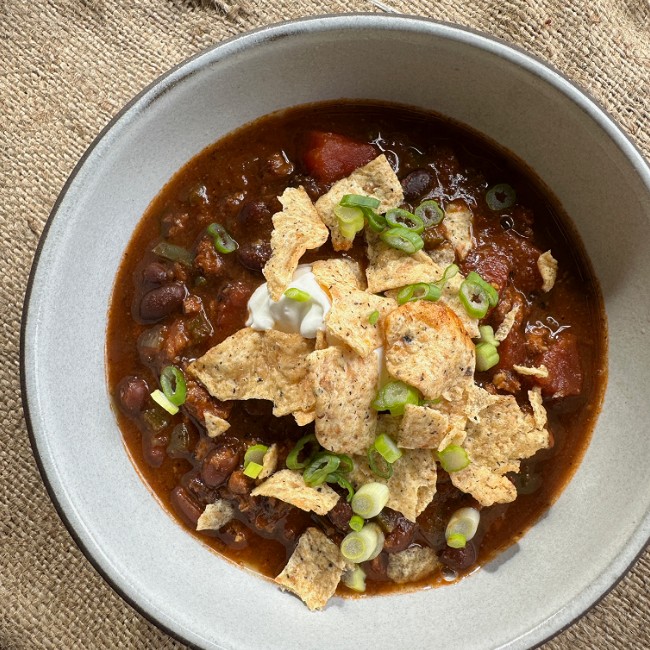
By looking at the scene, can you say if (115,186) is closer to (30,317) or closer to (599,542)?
(30,317)

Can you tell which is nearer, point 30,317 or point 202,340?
point 30,317

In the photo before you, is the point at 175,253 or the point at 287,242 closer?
the point at 287,242

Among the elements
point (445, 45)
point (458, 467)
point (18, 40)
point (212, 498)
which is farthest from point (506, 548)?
point (18, 40)

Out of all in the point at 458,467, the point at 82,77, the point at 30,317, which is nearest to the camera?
the point at 30,317

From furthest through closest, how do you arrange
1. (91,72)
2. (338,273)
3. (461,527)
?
(91,72) < (461,527) < (338,273)

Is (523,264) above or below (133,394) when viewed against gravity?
above

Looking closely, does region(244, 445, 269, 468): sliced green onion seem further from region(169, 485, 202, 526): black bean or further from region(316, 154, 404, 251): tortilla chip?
region(316, 154, 404, 251): tortilla chip

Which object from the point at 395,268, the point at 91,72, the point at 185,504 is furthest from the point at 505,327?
the point at 91,72

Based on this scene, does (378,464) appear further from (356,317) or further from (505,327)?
(505,327)
